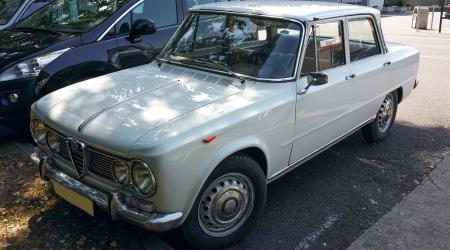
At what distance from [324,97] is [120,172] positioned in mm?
1969

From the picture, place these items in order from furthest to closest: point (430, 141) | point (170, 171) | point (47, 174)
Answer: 1. point (430, 141)
2. point (47, 174)
3. point (170, 171)

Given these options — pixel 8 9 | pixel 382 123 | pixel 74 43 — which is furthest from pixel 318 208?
pixel 8 9

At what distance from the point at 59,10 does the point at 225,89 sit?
3482mm

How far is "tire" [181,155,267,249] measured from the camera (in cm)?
305

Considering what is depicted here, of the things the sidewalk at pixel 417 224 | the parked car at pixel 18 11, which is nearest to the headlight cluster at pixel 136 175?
the sidewalk at pixel 417 224

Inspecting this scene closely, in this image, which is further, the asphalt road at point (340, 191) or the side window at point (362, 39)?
the side window at point (362, 39)

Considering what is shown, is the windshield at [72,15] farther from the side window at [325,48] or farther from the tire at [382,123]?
the tire at [382,123]

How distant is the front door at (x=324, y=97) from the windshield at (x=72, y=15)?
277cm

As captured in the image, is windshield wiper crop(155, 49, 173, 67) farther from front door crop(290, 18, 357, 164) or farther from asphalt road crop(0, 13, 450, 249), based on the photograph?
asphalt road crop(0, 13, 450, 249)

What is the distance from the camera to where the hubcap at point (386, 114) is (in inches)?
211

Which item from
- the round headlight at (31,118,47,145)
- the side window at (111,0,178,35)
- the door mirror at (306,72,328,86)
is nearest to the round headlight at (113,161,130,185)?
the round headlight at (31,118,47,145)

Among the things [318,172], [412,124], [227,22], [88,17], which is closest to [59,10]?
[88,17]

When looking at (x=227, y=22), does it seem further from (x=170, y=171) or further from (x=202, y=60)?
(x=170, y=171)

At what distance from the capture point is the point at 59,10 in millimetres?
5840
